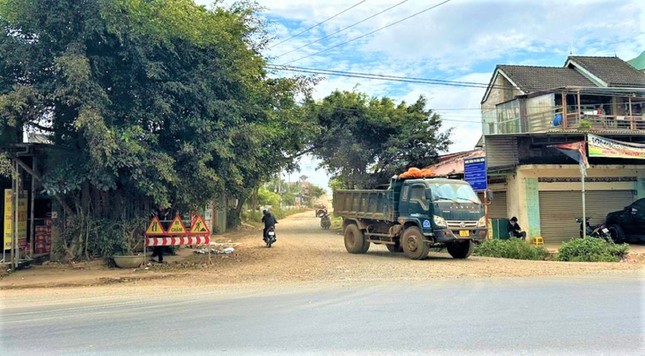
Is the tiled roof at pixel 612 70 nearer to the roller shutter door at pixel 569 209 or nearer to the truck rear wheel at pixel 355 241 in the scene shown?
the roller shutter door at pixel 569 209

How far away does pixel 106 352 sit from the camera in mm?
5820

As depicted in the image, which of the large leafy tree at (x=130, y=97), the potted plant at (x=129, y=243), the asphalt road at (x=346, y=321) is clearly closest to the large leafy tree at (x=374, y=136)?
the large leafy tree at (x=130, y=97)

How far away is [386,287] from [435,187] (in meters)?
5.79

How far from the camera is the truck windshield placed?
15117mm

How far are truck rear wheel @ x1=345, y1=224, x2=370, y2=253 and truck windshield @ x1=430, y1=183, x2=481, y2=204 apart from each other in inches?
137

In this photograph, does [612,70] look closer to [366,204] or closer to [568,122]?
[568,122]

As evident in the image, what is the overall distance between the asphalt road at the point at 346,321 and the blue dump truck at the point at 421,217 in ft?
15.1

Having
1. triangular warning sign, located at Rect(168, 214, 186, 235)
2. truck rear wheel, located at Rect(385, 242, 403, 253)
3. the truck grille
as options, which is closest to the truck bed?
truck rear wheel, located at Rect(385, 242, 403, 253)

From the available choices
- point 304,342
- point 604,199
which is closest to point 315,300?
point 304,342

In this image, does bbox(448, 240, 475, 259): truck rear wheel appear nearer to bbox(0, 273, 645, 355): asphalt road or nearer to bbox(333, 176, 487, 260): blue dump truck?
bbox(333, 176, 487, 260): blue dump truck

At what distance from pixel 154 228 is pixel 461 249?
924 cm

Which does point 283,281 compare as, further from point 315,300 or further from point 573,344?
point 573,344

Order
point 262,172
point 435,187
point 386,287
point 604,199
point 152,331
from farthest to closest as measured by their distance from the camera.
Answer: point 604,199, point 262,172, point 435,187, point 386,287, point 152,331

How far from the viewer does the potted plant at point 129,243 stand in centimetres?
1369
